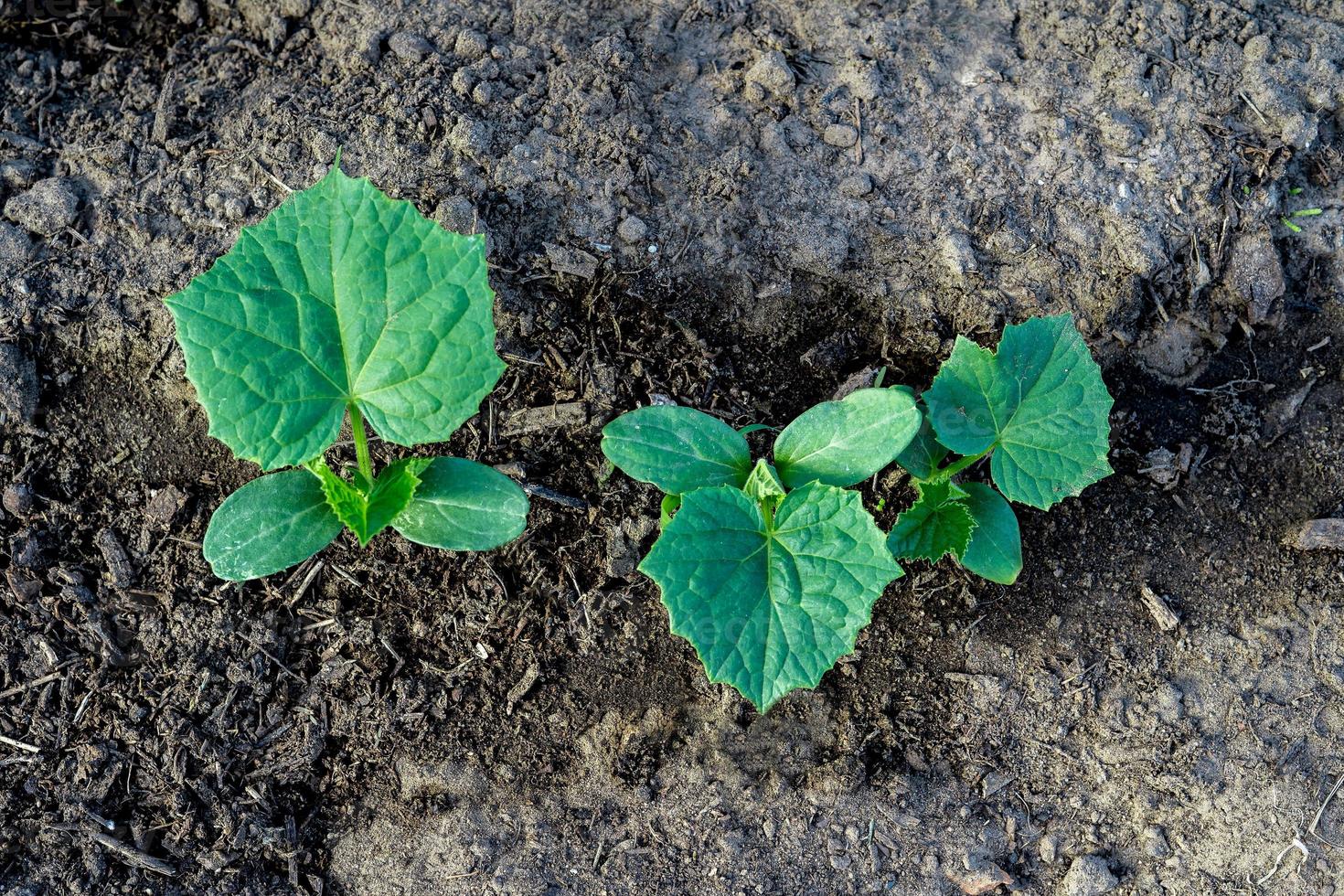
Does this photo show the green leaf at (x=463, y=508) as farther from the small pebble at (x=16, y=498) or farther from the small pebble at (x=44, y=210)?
the small pebble at (x=44, y=210)

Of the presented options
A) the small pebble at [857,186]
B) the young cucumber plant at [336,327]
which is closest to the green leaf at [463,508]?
the young cucumber plant at [336,327]

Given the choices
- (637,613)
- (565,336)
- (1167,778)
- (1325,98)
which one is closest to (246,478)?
(565,336)

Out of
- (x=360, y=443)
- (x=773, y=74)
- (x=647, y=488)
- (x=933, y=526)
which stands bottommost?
(x=647, y=488)

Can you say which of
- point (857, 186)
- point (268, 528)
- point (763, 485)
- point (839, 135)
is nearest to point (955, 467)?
point (763, 485)

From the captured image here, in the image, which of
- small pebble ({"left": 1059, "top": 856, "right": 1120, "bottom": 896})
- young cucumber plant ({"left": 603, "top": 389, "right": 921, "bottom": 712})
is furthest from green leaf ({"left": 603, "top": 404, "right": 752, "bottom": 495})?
small pebble ({"left": 1059, "top": 856, "right": 1120, "bottom": 896})

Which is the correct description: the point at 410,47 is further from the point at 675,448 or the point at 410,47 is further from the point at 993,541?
the point at 993,541

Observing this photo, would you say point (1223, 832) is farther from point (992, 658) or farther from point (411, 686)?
point (411, 686)
